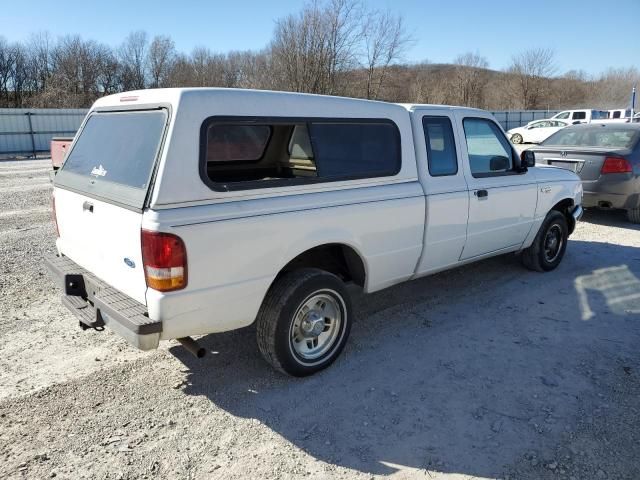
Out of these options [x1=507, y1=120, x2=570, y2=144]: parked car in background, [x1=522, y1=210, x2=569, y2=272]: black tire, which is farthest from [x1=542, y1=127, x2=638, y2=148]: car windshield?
[x1=507, y1=120, x2=570, y2=144]: parked car in background

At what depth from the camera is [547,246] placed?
6.16 meters

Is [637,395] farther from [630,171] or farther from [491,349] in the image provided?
[630,171]

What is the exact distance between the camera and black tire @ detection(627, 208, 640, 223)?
8.71m

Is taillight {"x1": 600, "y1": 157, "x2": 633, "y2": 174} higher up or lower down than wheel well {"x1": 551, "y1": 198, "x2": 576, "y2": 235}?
higher up

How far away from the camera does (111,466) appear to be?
2738 millimetres

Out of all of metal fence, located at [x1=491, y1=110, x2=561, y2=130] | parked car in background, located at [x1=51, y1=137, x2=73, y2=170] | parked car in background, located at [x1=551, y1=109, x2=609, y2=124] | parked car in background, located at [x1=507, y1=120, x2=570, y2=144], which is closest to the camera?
parked car in background, located at [x1=51, y1=137, x2=73, y2=170]

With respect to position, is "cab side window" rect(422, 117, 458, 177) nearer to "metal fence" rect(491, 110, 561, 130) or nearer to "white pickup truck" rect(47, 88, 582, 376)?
"white pickup truck" rect(47, 88, 582, 376)

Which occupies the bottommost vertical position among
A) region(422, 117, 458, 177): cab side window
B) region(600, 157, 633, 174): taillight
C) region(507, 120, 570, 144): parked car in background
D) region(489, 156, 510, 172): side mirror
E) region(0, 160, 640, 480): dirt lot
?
region(0, 160, 640, 480): dirt lot

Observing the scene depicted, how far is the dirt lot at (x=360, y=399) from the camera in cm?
281

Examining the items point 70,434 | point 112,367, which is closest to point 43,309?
point 112,367

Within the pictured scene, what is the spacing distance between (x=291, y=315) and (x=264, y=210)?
2.59 ft

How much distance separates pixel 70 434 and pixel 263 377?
1304mm

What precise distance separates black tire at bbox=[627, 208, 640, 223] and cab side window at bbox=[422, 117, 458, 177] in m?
5.92

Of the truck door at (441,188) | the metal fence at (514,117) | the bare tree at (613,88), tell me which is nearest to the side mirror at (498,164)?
the truck door at (441,188)
